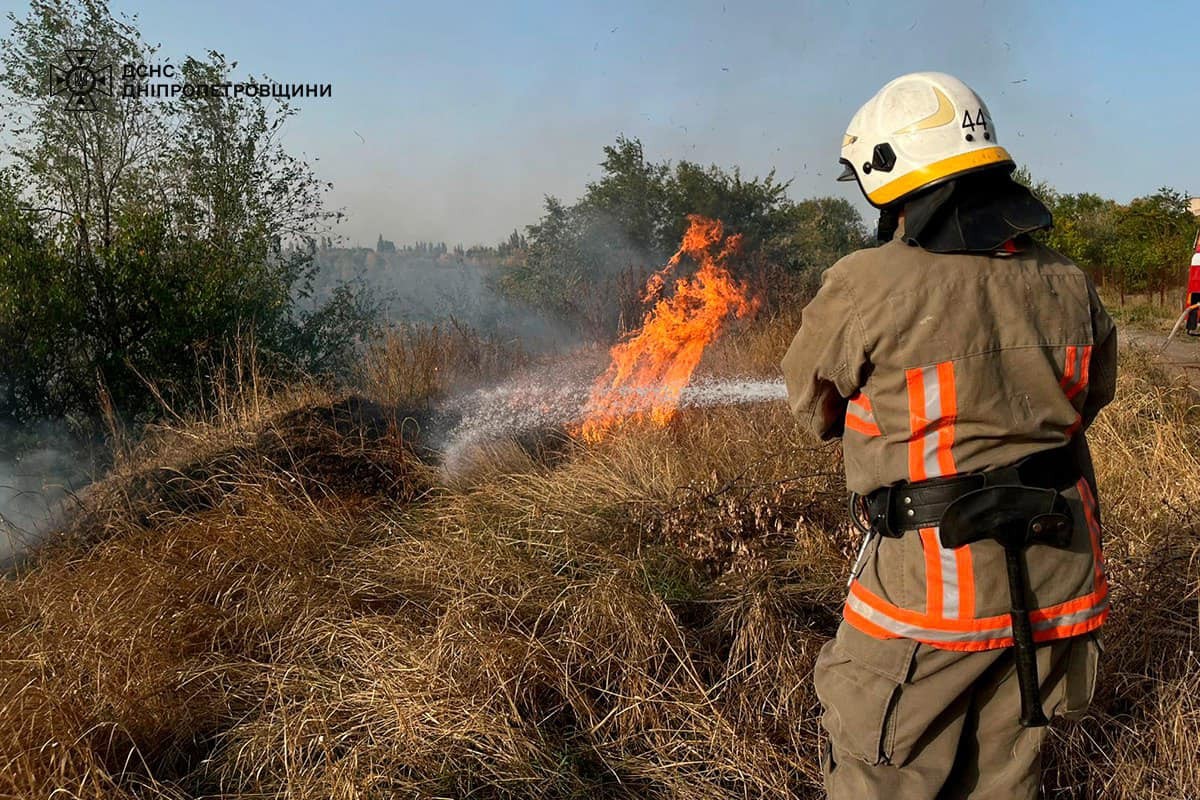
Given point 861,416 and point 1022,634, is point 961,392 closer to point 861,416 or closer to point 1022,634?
point 861,416

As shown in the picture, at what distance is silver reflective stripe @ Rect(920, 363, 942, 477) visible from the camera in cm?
178

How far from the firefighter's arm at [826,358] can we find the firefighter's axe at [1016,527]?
37cm

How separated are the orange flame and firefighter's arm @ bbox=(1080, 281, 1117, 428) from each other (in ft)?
12.2

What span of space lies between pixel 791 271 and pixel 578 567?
30.0ft

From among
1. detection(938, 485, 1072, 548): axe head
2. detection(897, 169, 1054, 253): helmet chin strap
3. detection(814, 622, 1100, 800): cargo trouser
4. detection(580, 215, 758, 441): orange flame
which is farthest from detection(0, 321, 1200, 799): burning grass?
detection(897, 169, 1054, 253): helmet chin strap

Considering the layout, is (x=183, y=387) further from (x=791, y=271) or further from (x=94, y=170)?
(x=791, y=271)

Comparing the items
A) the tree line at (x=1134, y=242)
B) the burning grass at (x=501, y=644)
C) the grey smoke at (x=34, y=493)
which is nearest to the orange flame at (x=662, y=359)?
the burning grass at (x=501, y=644)

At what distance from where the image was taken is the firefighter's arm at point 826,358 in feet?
6.07

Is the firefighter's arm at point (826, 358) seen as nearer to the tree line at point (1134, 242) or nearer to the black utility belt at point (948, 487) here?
the black utility belt at point (948, 487)

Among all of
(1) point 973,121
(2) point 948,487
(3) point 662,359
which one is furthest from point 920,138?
(3) point 662,359

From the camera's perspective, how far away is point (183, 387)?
7.46 m

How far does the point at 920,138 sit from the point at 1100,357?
2.33 ft

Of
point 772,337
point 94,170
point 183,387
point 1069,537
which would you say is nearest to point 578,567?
point 1069,537

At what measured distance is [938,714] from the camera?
6.07 ft
